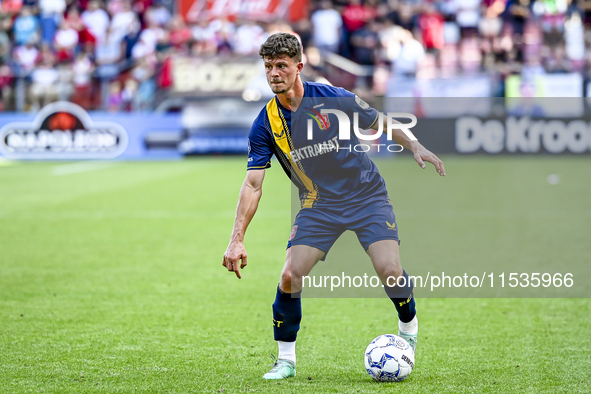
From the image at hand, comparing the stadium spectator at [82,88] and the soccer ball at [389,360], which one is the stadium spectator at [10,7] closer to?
the stadium spectator at [82,88]

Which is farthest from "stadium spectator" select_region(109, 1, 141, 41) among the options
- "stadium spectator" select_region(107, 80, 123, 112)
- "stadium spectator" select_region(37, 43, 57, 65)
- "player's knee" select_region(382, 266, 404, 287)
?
"player's knee" select_region(382, 266, 404, 287)

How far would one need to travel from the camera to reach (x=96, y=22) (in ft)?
68.8

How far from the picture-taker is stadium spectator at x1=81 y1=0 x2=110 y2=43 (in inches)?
821

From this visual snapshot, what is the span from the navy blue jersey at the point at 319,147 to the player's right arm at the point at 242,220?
83 millimetres

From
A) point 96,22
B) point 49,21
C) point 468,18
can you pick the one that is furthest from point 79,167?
point 468,18

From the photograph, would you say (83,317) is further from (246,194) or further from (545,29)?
(545,29)

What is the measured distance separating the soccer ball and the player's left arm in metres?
0.92

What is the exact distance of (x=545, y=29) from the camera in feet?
61.9

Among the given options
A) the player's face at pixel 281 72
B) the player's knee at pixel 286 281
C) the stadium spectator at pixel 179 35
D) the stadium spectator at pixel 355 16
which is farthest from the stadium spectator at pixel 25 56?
the player's knee at pixel 286 281

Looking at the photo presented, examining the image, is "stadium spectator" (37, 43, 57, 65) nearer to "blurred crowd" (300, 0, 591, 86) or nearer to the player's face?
"blurred crowd" (300, 0, 591, 86)

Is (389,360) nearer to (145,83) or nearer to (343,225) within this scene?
(343,225)

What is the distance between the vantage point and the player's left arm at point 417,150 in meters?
3.84

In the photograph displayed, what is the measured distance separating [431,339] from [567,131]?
1237 centimetres

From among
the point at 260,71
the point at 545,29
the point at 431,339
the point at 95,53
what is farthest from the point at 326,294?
the point at 95,53
